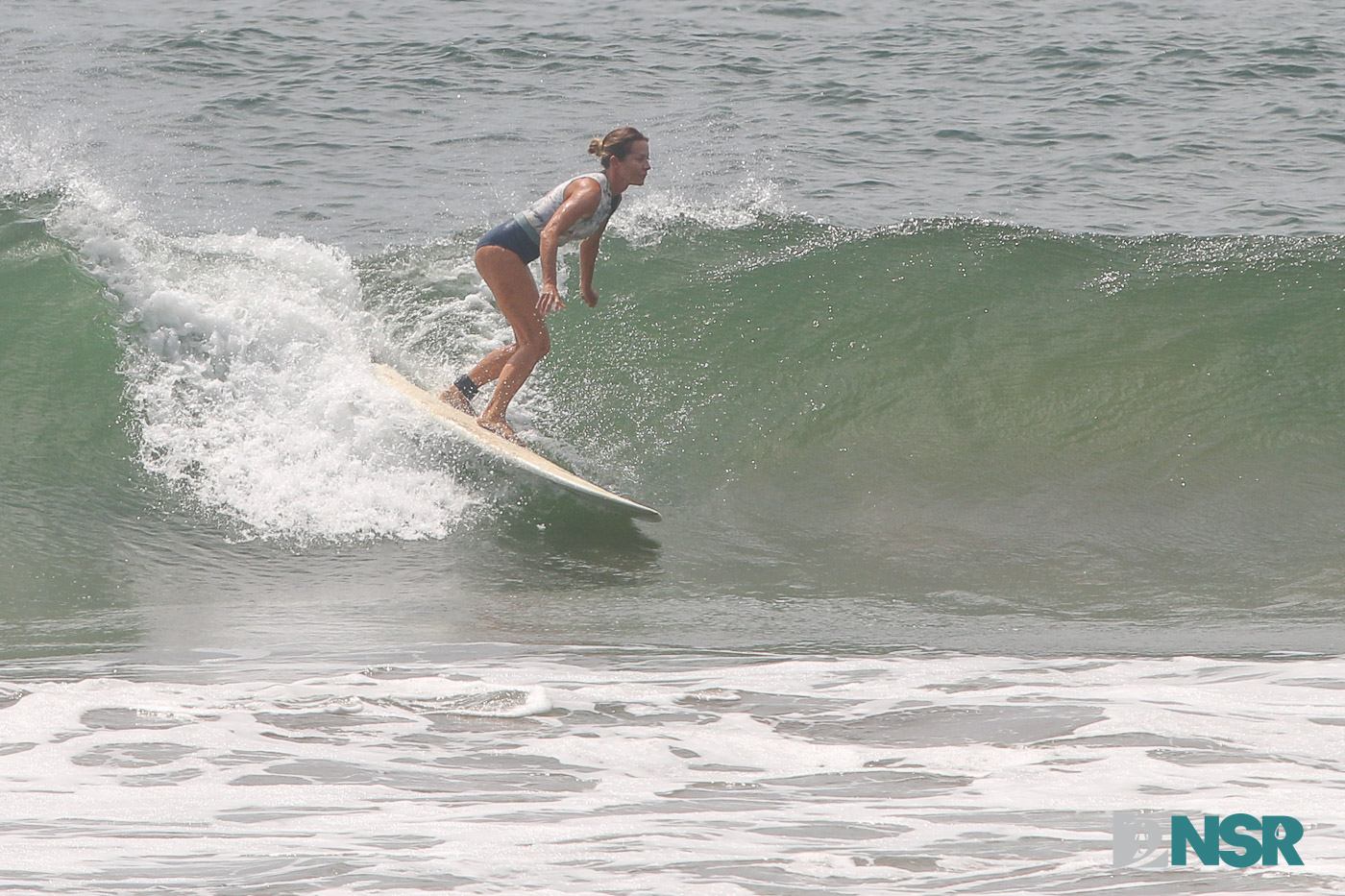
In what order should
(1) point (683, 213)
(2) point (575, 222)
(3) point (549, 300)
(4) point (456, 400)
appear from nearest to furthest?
(3) point (549, 300) < (2) point (575, 222) < (4) point (456, 400) < (1) point (683, 213)

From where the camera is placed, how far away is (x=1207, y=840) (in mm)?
3438

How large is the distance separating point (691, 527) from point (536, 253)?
1.59 meters

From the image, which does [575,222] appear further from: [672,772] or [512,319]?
[672,772]

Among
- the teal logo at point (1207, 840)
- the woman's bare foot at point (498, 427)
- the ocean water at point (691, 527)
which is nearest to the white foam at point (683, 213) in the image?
the ocean water at point (691, 527)

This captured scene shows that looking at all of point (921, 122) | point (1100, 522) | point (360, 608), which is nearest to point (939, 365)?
point (1100, 522)

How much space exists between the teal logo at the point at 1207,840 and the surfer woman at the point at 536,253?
3.60 metres

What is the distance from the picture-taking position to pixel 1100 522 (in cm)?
655

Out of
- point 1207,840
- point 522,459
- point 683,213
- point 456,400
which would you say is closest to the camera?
point 1207,840

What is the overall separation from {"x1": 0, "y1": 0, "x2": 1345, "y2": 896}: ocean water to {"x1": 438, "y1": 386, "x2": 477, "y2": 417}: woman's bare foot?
292 millimetres

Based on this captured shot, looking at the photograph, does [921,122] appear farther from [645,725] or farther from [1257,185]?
[645,725]

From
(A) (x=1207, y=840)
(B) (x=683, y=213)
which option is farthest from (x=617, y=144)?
(A) (x=1207, y=840)

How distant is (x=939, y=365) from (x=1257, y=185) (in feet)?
18.9

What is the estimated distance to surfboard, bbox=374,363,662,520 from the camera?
6293 millimetres

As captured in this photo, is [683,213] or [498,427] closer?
[498,427]
